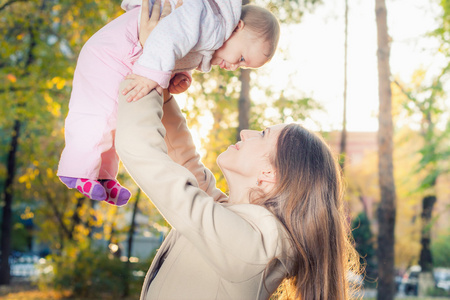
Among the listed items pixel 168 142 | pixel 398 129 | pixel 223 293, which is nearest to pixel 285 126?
pixel 168 142

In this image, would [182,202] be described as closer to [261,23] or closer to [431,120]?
[261,23]

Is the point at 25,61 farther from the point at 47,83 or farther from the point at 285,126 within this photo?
the point at 285,126

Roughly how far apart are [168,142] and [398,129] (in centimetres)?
1729

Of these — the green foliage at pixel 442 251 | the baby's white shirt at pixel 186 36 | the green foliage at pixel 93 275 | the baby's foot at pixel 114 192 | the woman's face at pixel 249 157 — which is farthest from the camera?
the green foliage at pixel 442 251

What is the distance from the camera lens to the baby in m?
1.78

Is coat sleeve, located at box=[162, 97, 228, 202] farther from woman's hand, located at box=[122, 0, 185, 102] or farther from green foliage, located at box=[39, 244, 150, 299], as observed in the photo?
green foliage, located at box=[39, 244, 150, 299]

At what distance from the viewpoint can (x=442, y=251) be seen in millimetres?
23359

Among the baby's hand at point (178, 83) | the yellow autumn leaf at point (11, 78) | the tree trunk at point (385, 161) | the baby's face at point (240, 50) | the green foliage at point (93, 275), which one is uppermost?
the baby's face at point (240, 50)

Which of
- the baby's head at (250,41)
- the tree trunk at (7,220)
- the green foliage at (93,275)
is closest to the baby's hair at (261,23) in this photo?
the baby's head at (250,41)

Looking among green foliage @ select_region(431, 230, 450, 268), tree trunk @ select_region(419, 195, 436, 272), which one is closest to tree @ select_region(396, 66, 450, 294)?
tree trunk @ select_region(419, 195, 436, 272)

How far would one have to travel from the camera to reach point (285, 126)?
211 centimetres

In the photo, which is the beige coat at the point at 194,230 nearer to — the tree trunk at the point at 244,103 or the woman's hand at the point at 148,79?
the woman's hand at the point at 148,79

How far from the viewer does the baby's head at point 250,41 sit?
7.23 feet

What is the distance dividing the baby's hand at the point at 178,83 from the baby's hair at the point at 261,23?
1.22 ft
